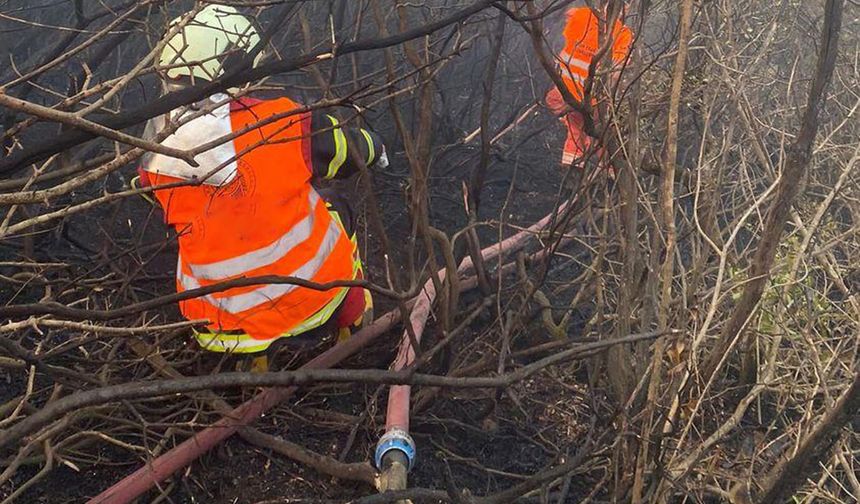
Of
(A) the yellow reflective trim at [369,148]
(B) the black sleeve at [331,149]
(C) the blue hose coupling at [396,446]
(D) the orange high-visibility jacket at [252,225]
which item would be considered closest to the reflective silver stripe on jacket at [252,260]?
(D) the orange high-visibility jacket at [252,225]

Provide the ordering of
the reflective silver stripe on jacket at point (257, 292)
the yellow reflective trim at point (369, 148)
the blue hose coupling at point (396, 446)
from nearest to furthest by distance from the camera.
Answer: the blue hose coupling at point (396, 446), the reflective silver stripe on jacket at point (257, 292), the yellow reflective trim at point (369, 148)

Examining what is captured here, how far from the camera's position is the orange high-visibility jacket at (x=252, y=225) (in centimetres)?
309

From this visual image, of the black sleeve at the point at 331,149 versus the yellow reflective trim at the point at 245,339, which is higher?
the black sleeve at the point at 331,149

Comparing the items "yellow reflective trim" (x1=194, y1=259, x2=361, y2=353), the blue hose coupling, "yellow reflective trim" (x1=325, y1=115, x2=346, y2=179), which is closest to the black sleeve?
"yellow reflective trim" (x1=325, y1=115, x2=346, y2=179)

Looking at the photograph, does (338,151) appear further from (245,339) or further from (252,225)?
(245,339)

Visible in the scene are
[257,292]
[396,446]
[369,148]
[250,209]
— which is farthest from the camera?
[369,148]

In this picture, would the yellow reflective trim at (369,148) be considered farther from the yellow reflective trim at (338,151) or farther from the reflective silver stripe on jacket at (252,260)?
the reflective silver stripe on jacket at (252,260)

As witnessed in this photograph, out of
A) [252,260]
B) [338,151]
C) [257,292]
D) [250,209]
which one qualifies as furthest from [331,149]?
[257,292]

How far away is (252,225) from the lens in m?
3.23

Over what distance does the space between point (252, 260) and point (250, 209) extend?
0.69 ft

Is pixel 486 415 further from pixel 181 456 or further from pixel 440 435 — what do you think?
pixel 181 456

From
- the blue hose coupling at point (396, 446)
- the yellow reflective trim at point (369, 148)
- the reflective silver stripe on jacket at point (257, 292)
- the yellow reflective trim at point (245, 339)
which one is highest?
the yellow reflective trim at point (369, 148)

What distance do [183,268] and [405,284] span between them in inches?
52.6

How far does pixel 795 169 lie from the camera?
1.99 m
